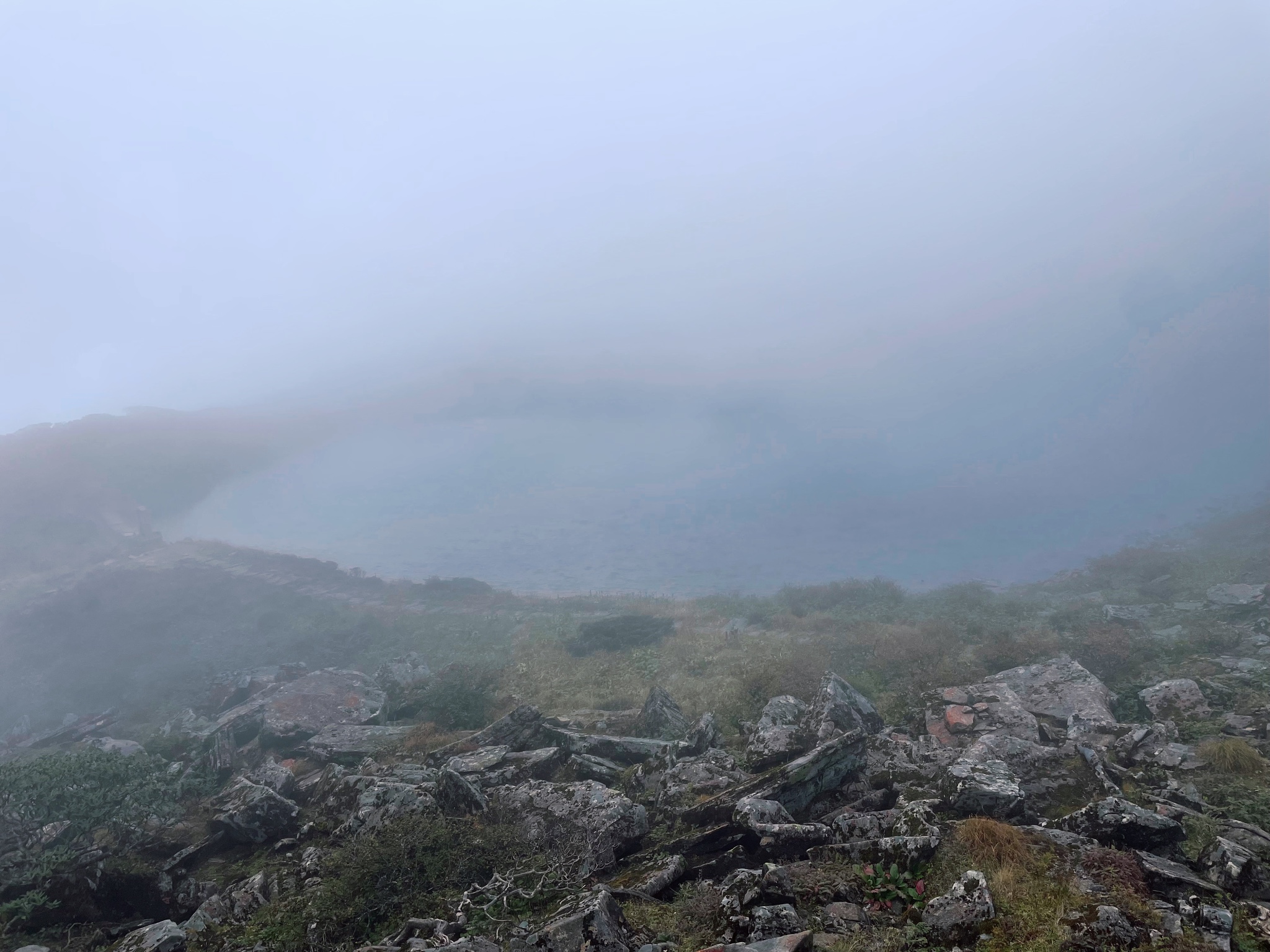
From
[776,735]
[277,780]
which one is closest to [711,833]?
[776,735]

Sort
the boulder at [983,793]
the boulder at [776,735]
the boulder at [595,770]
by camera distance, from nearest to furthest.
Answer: the boulder at [983,793]
the boulder at [776,735]
the boulder at [595,770]

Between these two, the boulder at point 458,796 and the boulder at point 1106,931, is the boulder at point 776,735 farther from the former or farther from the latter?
the boulder at point 1106,931

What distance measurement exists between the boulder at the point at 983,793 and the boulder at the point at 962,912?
2384mm

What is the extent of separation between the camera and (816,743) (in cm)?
1145

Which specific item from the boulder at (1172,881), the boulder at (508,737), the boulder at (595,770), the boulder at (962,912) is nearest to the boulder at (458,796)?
the boulder at (595,770)

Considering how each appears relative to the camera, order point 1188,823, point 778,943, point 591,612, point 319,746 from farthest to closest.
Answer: point 591,612, point 319,746, point 1188,823, point 778,943

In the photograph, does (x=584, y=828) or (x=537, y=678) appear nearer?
(x=584, y=828)

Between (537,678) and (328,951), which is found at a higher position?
(328,951)

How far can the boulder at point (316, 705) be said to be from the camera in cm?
1823

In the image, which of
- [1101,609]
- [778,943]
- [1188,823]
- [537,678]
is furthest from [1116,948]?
[1101,609]

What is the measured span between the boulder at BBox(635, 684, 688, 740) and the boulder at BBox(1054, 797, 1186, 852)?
8.78 metres

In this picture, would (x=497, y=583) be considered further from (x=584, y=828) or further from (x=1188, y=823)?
(x=1188, y=823)

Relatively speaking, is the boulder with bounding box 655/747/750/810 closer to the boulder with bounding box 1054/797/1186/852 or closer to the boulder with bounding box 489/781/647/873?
the boulder with bounding box 489/781/647/873

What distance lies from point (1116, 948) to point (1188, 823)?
4133mm
